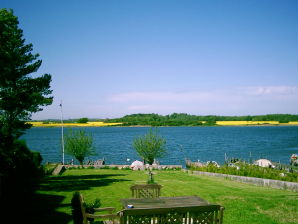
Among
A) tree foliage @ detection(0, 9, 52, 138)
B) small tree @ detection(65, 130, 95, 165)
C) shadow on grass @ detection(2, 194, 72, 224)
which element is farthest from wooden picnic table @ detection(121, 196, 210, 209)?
small tree @ detection(65, 130, 95, 165)

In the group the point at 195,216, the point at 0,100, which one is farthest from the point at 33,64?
the point at 195,216

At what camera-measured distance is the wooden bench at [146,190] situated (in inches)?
393

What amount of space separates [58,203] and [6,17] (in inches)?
399

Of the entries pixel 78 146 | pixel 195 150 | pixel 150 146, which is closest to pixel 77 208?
pixel 150 146

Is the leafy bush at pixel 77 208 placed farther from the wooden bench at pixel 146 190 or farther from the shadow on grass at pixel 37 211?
the wooden bench at pixel 146 190

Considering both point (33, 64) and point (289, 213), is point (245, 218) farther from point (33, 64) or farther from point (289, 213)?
point (33, 64)

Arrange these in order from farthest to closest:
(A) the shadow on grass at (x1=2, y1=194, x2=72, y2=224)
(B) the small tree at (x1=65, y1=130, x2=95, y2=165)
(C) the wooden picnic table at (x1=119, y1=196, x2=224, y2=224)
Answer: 1. (B) the small tree at (x1=65, y1=130, x2=95, y2=165)
2. (A) the shadow on grass at (x1=2, y1=194, x2=72, y2=224)
3. (C) the wooden picnic table at (x1=119, y1=196, x2=224, y2=224)

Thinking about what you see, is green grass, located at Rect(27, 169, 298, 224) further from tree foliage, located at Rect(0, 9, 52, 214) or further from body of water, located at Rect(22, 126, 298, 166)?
body of water, located at Rect(22, 126, 298, 166)

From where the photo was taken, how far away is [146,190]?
10125 mm

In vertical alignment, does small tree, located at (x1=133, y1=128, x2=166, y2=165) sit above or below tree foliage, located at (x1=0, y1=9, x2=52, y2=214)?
below

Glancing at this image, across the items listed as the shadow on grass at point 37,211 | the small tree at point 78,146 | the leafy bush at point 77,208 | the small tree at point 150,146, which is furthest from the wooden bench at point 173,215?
the small tree at point 78,146

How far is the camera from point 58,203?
12.7m

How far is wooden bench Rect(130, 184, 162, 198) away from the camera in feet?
32.8

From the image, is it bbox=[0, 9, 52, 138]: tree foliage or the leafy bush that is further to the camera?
bbox=[0, 9, 52, 138]: tree foliage
